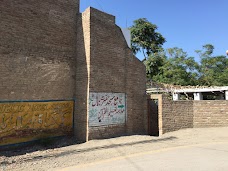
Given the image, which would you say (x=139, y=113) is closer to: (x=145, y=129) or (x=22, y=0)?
(x=145, y=129)

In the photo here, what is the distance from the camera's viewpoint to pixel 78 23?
11039 millimetres

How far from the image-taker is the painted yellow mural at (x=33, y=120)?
847 centimetres

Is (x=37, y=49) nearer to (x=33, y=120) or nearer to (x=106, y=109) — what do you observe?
(x=33, y=120)

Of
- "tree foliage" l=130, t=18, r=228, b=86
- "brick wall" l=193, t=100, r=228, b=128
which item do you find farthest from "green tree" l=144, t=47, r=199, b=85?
"brick wall" l=193, t=100, r=228, b=128

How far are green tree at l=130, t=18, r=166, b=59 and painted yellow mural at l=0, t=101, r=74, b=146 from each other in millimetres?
25072

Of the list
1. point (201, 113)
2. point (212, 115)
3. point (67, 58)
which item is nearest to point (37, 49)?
point (67, 58)

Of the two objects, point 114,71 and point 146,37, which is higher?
point 146,37

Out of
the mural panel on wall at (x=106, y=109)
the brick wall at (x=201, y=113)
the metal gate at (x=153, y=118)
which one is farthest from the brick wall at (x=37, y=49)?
the brick wall at (x=201, y=113)

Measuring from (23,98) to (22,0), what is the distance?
4389mm

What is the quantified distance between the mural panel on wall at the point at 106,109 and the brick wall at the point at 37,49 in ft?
4.71

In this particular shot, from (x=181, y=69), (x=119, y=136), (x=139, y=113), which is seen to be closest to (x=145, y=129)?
(x=139, y=113)

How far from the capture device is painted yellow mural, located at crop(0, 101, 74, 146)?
847 centimetres

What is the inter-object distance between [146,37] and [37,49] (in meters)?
26.5

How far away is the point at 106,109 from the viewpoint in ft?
35.3
